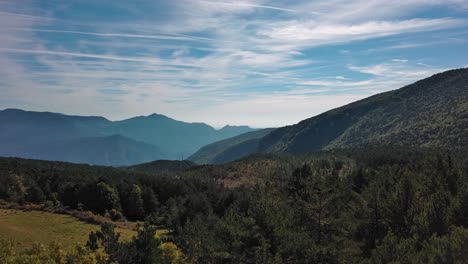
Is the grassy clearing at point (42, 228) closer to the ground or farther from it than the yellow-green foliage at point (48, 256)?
closer to the ground

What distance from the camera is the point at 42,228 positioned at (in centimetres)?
6388

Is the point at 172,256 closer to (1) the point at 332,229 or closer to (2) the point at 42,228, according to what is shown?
(1) the point at 332,229

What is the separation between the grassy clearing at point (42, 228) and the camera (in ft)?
179

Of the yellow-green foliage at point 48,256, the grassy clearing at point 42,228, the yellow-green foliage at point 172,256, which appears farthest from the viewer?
the grassy clearing at point 42,228

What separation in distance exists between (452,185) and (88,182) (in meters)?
79.2

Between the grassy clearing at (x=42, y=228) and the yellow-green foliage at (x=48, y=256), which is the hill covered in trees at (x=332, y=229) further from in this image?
the grassy clearing at (x=42, y=228)

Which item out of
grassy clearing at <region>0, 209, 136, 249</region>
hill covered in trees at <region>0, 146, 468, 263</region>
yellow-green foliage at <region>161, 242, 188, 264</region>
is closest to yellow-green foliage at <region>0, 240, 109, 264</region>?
hill covered in trees at <region>0, 146, 468, 263</region>

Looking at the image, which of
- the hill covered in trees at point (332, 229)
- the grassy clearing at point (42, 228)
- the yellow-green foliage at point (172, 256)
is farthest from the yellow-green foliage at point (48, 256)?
the grassy clearing at point (42, 228)

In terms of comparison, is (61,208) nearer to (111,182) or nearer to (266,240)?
(111,182)

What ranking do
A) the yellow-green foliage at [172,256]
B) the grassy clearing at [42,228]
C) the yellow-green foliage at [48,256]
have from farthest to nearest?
1. the grassy clearing at [42,228]
2. the yellow-green foliage at [172,256]
3. the yellow-green foliage at [48,256]

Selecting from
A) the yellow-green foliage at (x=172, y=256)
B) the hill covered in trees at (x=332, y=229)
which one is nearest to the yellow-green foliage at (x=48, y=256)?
the hill covered in trees at (x=332, y=229)

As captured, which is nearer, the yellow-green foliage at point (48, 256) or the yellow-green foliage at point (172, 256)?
the yellow-green foliage at point (48, 256)

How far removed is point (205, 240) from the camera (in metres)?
42.5

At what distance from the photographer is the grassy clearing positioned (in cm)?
5466
